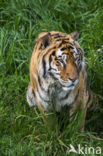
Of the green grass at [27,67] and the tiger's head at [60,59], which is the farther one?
the green grass at [27,67]

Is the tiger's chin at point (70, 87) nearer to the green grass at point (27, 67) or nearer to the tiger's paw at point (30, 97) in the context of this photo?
the green grass at point (27, 67)

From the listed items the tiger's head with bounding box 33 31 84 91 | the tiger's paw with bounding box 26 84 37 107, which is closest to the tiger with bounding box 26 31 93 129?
the tiger's head with bounding box 33 31 84 91

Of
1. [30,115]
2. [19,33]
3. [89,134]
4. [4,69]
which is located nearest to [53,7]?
[19,33]

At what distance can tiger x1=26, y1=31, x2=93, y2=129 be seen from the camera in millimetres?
3634

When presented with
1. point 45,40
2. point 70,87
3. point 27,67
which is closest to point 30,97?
point 27,67

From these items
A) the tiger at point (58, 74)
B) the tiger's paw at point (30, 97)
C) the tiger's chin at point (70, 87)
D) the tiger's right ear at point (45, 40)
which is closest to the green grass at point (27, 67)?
the tiger's paw at point (30, 97)

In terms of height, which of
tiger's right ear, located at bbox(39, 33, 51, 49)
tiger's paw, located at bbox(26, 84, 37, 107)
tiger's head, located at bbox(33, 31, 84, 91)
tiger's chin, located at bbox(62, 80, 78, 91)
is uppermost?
tiger's right ear, located at bbox(39, 33, 51, 49)

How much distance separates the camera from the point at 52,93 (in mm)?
4016

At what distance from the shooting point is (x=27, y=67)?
4.98 m

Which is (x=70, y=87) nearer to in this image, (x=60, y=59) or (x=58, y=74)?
(x=58, y=74)

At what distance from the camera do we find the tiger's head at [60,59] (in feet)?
11.8

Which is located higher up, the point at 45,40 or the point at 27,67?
the point at 45,40

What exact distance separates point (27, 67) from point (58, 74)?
4.45ft

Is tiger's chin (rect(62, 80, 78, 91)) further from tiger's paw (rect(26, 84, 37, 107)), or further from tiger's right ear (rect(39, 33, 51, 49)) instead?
tiger's paw (rect(26, 84, 37, 107))
